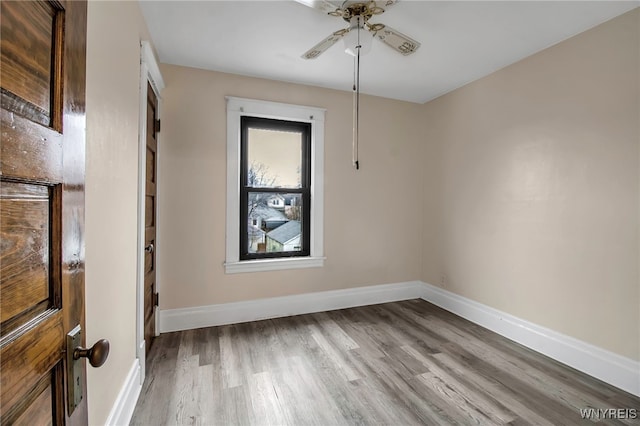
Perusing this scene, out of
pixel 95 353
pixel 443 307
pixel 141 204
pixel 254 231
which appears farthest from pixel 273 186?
pixel 95 353

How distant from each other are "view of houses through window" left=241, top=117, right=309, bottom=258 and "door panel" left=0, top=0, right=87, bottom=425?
2502 mm

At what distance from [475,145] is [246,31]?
2462 millimetres

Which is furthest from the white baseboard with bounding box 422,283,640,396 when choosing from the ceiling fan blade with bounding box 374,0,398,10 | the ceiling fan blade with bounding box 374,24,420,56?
Result: the ceiling fan blade with bounding box 374,0,398,10

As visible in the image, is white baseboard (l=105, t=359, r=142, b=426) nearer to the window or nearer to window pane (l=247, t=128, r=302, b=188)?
the window

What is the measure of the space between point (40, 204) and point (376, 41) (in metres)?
2.52

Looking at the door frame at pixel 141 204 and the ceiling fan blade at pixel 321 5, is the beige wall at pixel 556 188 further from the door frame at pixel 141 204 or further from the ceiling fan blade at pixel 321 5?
the door frame at pixel 141 204

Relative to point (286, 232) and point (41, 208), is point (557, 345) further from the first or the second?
point (41, 208)

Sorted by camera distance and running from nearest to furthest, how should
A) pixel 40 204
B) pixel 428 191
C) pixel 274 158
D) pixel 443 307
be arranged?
pixel 40 204 < pixel 274 158 < pixel 443 307 < pixel 428 191

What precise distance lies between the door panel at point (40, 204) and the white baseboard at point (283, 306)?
2.35 m

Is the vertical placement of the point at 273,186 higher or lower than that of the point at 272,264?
higher

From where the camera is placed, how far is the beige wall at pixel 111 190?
48.5 inches

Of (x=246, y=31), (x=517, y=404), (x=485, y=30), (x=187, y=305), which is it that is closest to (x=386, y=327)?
(x=517, y=404)

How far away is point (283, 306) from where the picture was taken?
10.6ft

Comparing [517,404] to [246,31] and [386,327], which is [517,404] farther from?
[246,31]
